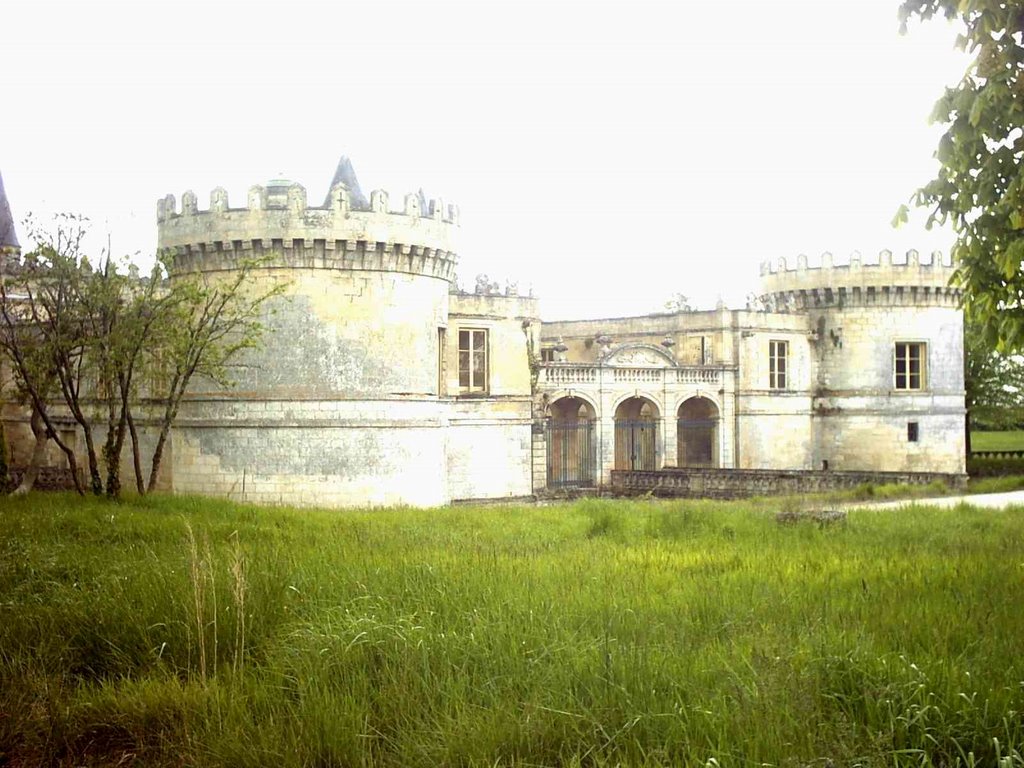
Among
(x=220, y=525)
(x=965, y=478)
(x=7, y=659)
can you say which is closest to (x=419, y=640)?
(x=7, y=659)

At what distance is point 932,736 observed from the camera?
452 cm

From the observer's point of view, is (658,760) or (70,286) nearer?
(658,760)

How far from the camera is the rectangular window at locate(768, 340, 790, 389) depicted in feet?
113

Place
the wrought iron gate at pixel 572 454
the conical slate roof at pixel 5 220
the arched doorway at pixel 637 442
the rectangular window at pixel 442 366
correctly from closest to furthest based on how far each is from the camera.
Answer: the rectangular window at pixel 442 366 → the wrought iron gate at pixel 572 454 → the arched doorway at pixel 637 442 → the conical slate roof at pixel 5 220

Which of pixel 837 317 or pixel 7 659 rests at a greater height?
pixel 837 317

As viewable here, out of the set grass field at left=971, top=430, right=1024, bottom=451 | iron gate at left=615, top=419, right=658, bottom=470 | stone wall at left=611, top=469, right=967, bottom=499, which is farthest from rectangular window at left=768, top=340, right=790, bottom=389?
grass field at left=971, top=430, right=1024, bottom=451

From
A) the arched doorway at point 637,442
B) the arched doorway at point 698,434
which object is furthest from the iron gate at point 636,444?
the arched doorway at point 698,434

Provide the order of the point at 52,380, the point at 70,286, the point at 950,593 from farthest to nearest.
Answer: the point at 52,380, the point at 70,286, the point at 950,593

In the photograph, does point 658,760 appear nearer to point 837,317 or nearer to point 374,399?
point 374,399

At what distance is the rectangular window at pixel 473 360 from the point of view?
2745cm

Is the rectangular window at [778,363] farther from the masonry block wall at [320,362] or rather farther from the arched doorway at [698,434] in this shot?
the masonry block wall at [320,362]

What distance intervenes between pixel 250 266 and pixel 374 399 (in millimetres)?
3649

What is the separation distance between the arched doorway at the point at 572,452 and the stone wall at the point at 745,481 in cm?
93

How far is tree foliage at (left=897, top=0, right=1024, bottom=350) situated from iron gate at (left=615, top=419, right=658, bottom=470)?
71.6ft
